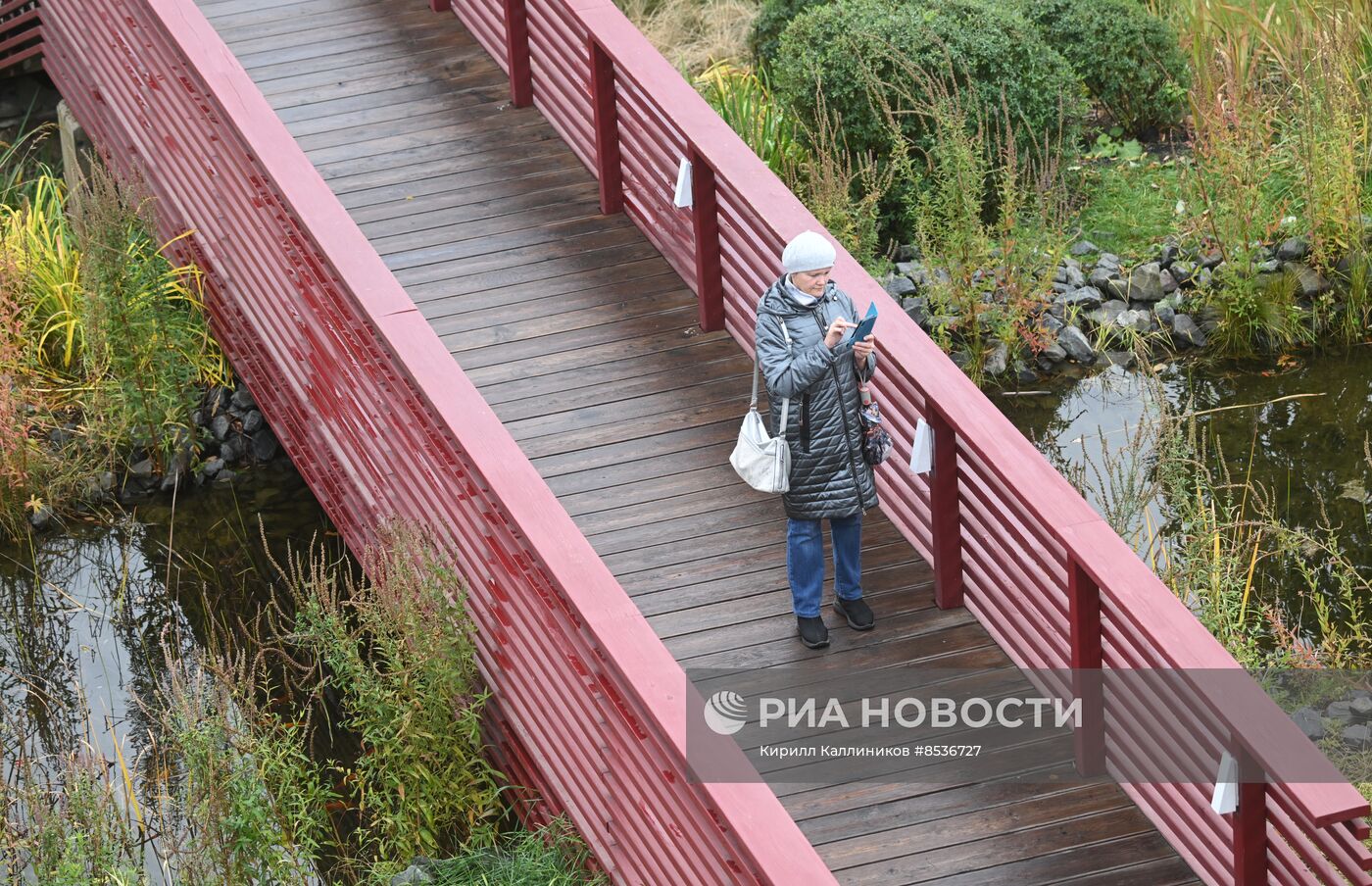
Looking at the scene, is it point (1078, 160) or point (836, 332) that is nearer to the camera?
point (836, 332)

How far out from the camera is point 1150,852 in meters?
6.05

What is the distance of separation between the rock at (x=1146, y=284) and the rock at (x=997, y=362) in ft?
3.05

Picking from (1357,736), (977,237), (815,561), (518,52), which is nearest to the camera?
(815,561)

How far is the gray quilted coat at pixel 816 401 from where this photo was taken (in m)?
6.39

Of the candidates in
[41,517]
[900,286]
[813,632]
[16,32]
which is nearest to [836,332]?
[813,632]

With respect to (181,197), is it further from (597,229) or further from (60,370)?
(597,229)

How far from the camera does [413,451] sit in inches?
291

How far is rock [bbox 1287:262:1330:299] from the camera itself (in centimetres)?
1031

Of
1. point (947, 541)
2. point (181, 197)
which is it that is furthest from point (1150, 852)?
point (181, 197)

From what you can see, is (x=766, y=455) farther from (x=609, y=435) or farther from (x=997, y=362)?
(x=997, y=362)

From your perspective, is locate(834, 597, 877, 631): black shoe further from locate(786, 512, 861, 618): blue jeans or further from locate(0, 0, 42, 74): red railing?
locate(0, 0, 42, 74): red railing

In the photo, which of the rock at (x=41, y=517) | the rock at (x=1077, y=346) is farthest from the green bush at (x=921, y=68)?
the rock at (x=41, y=517)

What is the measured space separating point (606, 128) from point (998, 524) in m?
3.28

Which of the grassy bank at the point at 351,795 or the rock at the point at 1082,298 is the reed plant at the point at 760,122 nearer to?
the rock at the point at 1082,298
